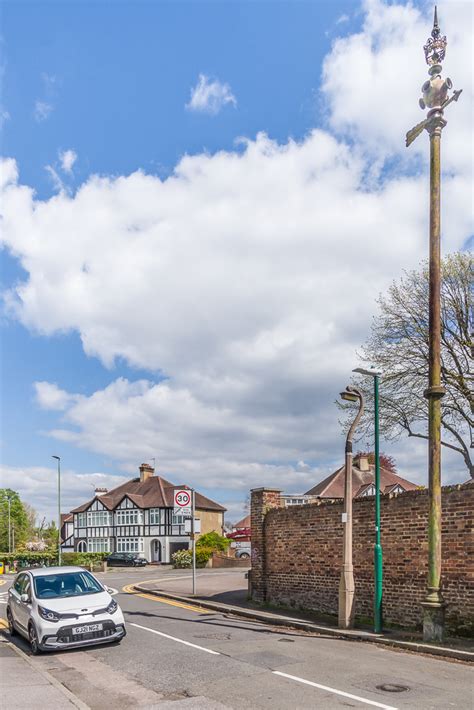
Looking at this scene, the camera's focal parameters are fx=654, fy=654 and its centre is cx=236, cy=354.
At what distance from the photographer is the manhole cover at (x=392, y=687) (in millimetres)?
8930

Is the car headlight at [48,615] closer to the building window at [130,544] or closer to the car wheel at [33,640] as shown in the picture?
the car wheel at [33,640]

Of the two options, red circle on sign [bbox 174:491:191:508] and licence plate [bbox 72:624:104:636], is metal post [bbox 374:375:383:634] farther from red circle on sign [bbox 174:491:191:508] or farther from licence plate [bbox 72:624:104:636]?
red circle on sign [bbox 174:491:191:508]

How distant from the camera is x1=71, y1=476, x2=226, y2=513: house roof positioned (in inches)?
2813

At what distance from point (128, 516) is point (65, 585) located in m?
61.6

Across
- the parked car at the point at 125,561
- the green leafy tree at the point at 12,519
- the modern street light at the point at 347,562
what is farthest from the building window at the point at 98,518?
the modern street light at the point at 347,562

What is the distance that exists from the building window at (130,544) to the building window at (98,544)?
7.31 feet

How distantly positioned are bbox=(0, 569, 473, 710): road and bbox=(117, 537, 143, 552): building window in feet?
193

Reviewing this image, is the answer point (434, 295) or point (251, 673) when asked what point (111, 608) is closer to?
point (251, 673)

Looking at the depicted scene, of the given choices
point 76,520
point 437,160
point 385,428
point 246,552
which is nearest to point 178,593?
point 385,428

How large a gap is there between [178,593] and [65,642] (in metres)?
12.9

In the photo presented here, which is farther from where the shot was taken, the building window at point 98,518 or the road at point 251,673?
the building window at point 98,518

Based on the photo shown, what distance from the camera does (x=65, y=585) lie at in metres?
13.1

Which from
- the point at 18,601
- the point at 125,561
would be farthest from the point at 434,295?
the point at 125,561

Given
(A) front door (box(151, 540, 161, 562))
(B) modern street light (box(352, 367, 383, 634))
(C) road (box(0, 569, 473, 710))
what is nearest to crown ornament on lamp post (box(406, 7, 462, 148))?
(B) modern street light (box(352, 367, 383, 634))
